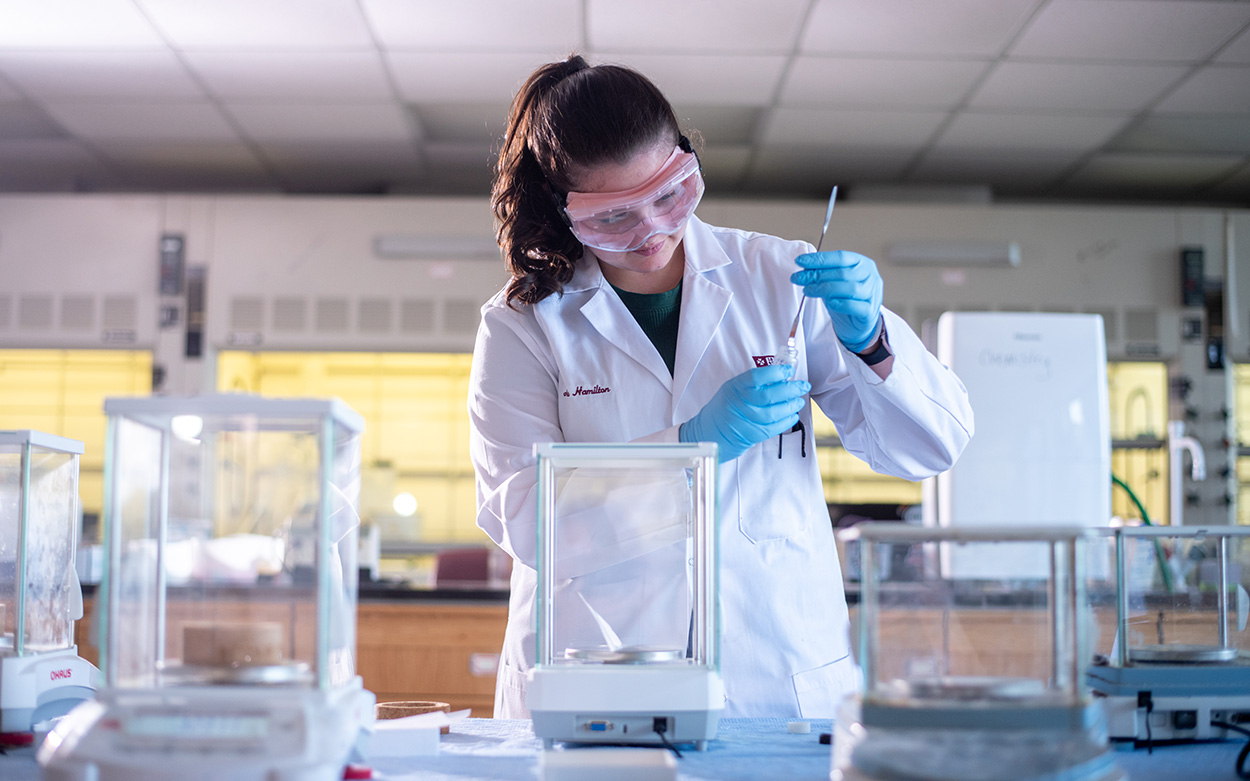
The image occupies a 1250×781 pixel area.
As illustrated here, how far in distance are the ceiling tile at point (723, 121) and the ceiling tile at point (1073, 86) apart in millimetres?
895

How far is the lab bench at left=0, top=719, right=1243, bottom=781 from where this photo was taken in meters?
1.00

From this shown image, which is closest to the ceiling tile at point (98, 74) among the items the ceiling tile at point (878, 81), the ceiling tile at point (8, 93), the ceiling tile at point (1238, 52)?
the ceiling tile at point (8, 93)

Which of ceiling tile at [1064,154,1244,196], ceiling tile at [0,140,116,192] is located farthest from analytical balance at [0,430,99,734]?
ceiling tile at [1064,154,1244,196]

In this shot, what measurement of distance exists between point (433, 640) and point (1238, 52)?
3.46 m

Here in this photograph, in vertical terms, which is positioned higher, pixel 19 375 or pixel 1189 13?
pixel 1189 13

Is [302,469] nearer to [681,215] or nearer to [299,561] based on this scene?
[299,561]

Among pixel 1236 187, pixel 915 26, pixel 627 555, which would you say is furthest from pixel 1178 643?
pixel 1236 187

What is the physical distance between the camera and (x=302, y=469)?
975 mm

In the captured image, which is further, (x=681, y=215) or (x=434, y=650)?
(x=434, y=650)

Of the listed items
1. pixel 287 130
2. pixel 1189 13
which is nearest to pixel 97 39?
pixel 287 130

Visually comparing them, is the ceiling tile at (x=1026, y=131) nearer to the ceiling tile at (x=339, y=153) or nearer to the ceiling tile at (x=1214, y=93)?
the ceiling tile at (x=1214, y=93)

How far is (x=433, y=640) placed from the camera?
3225 millimetres

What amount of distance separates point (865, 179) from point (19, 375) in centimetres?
451

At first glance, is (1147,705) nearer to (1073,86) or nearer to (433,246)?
(1073,86)
